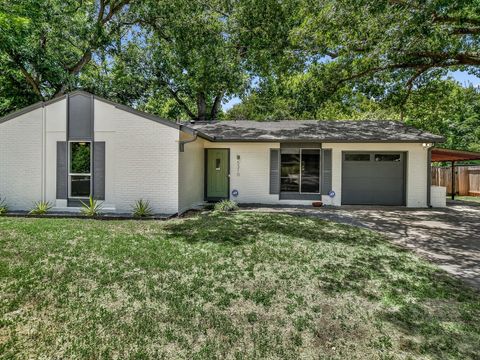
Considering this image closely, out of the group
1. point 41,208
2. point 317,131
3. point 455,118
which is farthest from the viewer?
point 455,118

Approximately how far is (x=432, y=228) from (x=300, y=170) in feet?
16.2

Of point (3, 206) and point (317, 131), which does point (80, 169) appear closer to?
point (3, 206)

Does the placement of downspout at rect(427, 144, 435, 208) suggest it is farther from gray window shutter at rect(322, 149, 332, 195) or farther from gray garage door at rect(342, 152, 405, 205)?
gray window shutter at rect(322, 149, 332, 195)

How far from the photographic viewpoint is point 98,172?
29.0ft

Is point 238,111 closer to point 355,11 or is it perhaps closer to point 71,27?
point 71,27

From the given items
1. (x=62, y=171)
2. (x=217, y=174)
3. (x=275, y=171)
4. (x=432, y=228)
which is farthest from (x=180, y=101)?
(x=432, y=228)

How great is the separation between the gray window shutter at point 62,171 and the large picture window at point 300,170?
7.47 metres

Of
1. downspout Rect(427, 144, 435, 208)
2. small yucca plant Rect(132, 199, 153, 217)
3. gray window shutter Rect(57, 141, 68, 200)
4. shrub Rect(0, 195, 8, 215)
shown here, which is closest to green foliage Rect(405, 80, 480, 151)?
downspout Rect(427, 144, 435, 208)

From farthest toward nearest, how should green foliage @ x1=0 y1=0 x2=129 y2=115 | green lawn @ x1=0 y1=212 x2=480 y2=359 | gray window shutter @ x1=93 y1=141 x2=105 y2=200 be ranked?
green foliage @ x1=0 y1=0 x2=129 y2=115
gray window shutter @ x1=93 y1=141 x2=105 y2=200
green lawn @ x1=0 y1=212 x2=480 y2=359

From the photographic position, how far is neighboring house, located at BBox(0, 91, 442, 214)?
28.4ft

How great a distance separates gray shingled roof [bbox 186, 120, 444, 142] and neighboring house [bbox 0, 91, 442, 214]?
0.04 metres

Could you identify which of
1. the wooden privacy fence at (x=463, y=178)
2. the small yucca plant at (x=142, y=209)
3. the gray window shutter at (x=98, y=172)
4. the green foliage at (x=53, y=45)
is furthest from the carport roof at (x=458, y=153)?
the green foliage at (x=53, y=45)

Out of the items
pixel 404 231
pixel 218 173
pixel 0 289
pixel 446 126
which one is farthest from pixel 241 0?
pixel 446 126

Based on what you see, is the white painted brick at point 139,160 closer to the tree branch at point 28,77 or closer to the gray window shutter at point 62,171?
the gray window shutter at point 62,171
